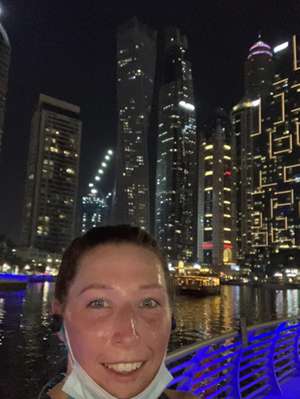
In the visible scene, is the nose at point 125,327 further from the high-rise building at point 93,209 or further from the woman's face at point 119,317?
the high-rise building at point 93,209

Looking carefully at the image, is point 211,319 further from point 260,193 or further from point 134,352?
point 260,193

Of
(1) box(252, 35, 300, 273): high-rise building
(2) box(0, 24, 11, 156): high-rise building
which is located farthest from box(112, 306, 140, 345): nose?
(1) box(252, 35, 300, 273): high-rise building

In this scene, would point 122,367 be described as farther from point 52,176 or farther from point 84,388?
point 52,176

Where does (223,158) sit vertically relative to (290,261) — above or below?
above

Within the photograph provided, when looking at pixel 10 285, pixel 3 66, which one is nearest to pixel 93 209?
pixel 3 66

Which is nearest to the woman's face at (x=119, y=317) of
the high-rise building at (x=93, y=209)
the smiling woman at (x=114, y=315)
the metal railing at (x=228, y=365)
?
the smiling woman at (x=114, y=315)

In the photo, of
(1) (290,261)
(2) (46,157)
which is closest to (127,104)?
(2) (46,157)

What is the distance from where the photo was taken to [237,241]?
199500mm

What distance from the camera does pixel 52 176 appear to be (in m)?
180

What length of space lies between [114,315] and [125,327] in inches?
2.5

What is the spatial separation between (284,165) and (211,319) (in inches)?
6345

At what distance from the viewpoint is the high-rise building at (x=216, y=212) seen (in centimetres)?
18075

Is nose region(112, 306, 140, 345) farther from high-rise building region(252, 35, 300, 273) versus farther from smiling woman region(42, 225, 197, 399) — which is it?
high-rise building region(252, 35, 300, 273)

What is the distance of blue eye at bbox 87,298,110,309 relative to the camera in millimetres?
1591
